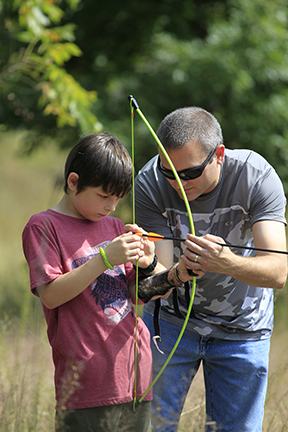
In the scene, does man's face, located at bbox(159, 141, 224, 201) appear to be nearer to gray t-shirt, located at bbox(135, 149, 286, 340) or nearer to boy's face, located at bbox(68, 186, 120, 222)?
gray t-shirt, located at bbox(135, 149, 286, 340)

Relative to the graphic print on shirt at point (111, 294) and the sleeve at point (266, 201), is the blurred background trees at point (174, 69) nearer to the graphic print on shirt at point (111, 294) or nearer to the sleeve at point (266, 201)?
the sleeve at point (266, 201)

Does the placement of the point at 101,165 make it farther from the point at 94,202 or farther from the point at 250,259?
the point at 250,259

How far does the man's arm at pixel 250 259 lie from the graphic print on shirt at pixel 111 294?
0.84ft

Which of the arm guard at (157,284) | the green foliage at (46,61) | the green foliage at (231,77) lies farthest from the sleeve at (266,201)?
the green foliage at (231,77)

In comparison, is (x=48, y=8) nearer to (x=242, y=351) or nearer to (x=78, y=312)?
(x=78, y=312)

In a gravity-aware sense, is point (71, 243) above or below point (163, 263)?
above

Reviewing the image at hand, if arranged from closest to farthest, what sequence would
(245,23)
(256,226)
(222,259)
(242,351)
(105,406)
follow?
(105,406)
(222,259)
(256,226)
(242,351)
(245,23)

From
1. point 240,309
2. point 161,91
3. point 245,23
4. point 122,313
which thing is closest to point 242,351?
point 240,309

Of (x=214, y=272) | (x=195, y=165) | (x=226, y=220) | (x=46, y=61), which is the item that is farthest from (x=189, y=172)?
(x=46, y=61)

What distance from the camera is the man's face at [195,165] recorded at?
180 centimetres

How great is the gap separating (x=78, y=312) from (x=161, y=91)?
11.3ft

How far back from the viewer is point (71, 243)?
1547 mm

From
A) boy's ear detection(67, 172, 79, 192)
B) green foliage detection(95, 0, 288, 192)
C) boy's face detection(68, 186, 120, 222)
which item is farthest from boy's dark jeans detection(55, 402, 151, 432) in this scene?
green foliage detection(95, 0, 288, 192)

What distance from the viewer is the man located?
1.82 meters
